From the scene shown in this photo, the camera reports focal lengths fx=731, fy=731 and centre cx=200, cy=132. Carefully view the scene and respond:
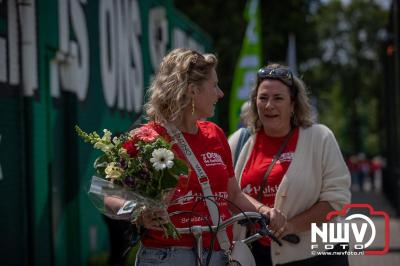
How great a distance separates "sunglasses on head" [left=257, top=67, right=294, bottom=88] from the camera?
171 inches

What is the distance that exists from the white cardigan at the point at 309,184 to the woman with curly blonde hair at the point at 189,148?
2.32 feet

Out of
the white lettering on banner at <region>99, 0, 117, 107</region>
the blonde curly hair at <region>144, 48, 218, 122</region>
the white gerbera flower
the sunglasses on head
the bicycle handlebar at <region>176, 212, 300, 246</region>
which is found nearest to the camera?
the white gerbera flower

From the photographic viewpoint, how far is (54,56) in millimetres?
7723

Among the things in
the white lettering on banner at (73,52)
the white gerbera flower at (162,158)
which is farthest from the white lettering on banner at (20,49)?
the white gerbera flower at (162,158)

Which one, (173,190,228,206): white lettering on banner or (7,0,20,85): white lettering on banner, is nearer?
(173,190,228,206): white lettering on banner

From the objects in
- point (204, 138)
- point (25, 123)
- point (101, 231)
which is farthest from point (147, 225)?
point (101, 231)

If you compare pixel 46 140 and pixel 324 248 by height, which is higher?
pixel 46 140

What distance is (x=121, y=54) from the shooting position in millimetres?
10352

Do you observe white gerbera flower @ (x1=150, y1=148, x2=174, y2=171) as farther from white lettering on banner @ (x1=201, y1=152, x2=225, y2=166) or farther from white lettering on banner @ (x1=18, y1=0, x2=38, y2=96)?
white lettering on banner @ (x1=18, y1=0, x2=38, y2=96)

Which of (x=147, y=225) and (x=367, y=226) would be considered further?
(x=367, y=226)

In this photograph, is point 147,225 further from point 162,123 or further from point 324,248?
point 324,248

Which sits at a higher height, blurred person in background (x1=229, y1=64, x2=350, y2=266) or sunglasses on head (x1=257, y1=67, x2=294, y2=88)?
sunglasses on head (x1=257, y1=67, x2=294, y2=88)

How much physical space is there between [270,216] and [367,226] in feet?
3.52

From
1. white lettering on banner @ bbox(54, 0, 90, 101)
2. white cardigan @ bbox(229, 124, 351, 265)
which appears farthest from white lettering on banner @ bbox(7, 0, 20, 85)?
white cardigan @ bbox(229, 124, 351, 265)
